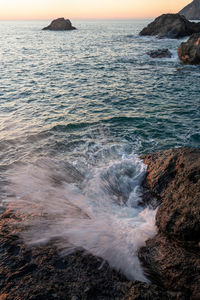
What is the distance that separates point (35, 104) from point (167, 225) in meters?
12.0

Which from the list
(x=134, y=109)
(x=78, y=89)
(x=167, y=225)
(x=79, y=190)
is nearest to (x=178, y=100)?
(x=134, y=109)

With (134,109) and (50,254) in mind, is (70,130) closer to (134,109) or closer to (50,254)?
(134,109)

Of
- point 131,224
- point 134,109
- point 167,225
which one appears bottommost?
point 131,224

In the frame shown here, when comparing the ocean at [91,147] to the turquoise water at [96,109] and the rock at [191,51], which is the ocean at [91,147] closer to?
the turquoise water at [96,109]

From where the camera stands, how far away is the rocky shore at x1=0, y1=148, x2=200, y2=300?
11.7ft

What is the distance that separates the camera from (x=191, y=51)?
24922 millimetres

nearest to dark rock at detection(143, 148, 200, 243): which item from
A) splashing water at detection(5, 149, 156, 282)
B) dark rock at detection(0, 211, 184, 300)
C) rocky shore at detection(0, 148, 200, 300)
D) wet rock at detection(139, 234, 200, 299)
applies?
rocky shore at detection(0, 148, 200, 300)

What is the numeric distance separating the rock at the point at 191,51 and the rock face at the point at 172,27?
126 ft

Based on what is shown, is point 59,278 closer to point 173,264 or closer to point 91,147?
point 173,264

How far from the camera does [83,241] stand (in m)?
4.84

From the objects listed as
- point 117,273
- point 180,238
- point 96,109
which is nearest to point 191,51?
point 96,109

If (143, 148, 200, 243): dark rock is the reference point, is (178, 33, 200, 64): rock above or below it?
above

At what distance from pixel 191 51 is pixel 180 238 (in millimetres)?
25646

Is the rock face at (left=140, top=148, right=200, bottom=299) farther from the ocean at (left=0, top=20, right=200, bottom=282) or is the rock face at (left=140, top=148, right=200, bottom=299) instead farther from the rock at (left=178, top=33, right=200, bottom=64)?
the rock at (left=178, top=33, right=200, bottom=64)
